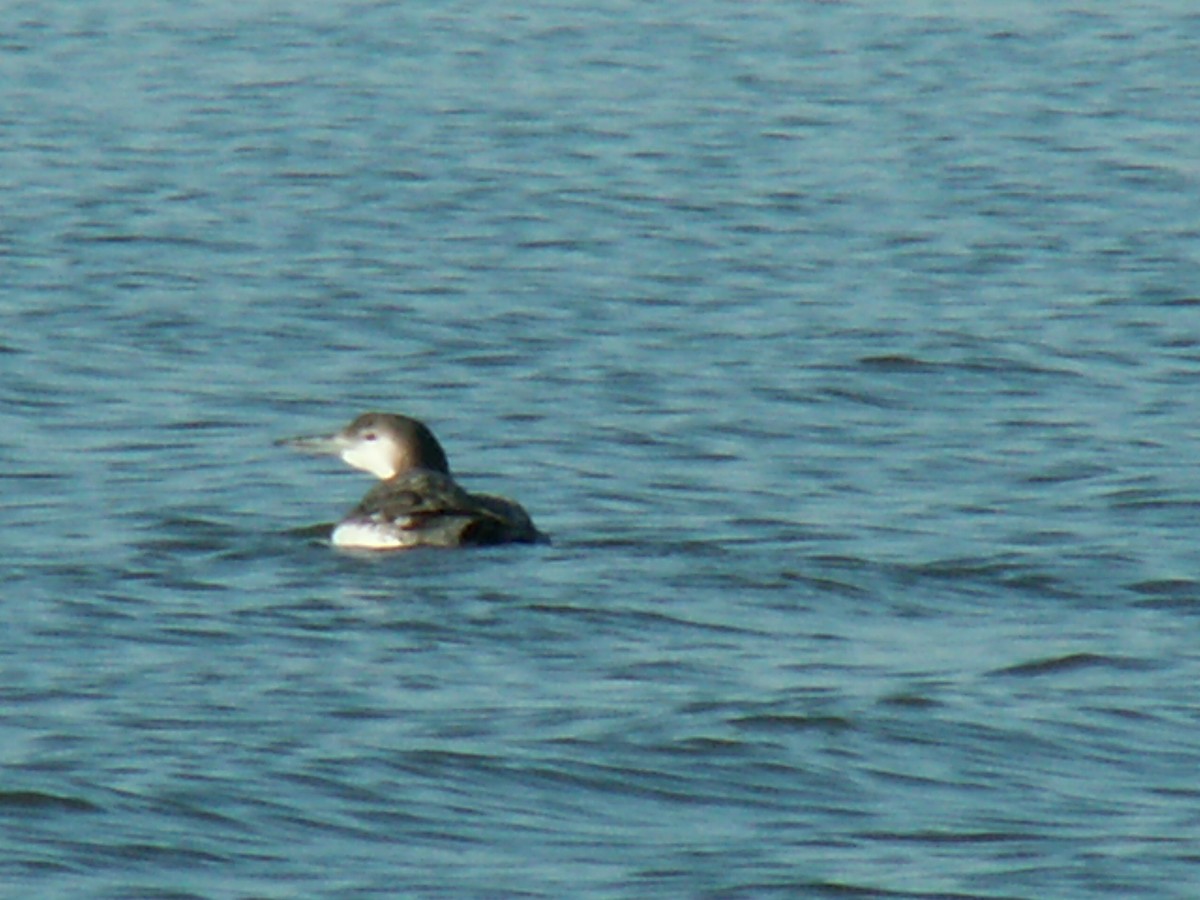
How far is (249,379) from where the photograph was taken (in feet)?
45.1

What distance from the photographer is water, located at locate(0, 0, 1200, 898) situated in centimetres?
734

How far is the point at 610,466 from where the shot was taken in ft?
39.9

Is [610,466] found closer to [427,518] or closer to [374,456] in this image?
[374,456]

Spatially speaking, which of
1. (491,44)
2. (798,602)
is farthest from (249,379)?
(491,44)

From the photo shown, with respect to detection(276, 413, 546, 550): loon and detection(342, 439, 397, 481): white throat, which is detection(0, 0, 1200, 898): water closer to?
detection(276, 413, 546, 550): loon

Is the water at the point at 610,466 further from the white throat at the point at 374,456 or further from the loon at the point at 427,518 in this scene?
the white throat at the point at 374,456

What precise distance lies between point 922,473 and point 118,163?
9.36 meters

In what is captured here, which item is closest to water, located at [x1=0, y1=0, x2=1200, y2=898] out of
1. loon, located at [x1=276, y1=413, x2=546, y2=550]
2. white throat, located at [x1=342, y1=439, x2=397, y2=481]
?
loon, located at [x1=276, y1=413, x2=546, y2=550]

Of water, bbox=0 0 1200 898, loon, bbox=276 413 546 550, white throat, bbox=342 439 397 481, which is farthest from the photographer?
white throat, bbox=342 439 397 481

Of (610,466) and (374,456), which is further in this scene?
(610,466)

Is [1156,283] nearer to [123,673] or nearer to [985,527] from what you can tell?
[985,527]

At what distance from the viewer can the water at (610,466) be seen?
734 cm

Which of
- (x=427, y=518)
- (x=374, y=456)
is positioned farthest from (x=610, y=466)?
(x=427, y=518)

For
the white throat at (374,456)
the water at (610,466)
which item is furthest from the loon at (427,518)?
the white throat at (374,456)
